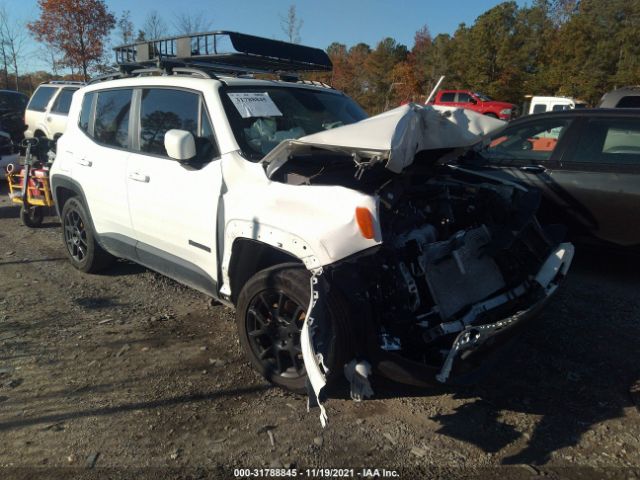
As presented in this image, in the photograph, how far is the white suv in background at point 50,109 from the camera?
12203 mm

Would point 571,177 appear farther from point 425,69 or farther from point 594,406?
point 425,69

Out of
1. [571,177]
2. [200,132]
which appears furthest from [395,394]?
[571,177]

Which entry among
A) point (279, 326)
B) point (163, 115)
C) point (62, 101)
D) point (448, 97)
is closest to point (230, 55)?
point (163, 115)

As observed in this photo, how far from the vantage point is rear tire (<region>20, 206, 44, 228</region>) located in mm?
7367

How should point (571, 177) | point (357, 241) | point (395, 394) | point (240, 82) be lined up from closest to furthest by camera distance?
1. point (357, 241)
2. point (395, 394)
3. point (240, 82)
4. point (571, 177)

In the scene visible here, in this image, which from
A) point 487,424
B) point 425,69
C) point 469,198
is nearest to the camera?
point 487,424

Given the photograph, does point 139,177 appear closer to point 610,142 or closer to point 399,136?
point 399,136

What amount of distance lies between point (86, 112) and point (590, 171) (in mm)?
5019

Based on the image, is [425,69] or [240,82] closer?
[240,82]

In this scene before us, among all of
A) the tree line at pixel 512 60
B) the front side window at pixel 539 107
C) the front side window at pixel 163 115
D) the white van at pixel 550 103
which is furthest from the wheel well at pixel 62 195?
the tree line at pixel 512 60

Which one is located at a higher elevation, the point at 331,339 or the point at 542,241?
the point at 542,241

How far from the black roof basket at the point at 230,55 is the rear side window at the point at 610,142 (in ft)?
9.04

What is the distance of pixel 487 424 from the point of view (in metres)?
2.94

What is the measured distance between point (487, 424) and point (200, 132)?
2.73 m
